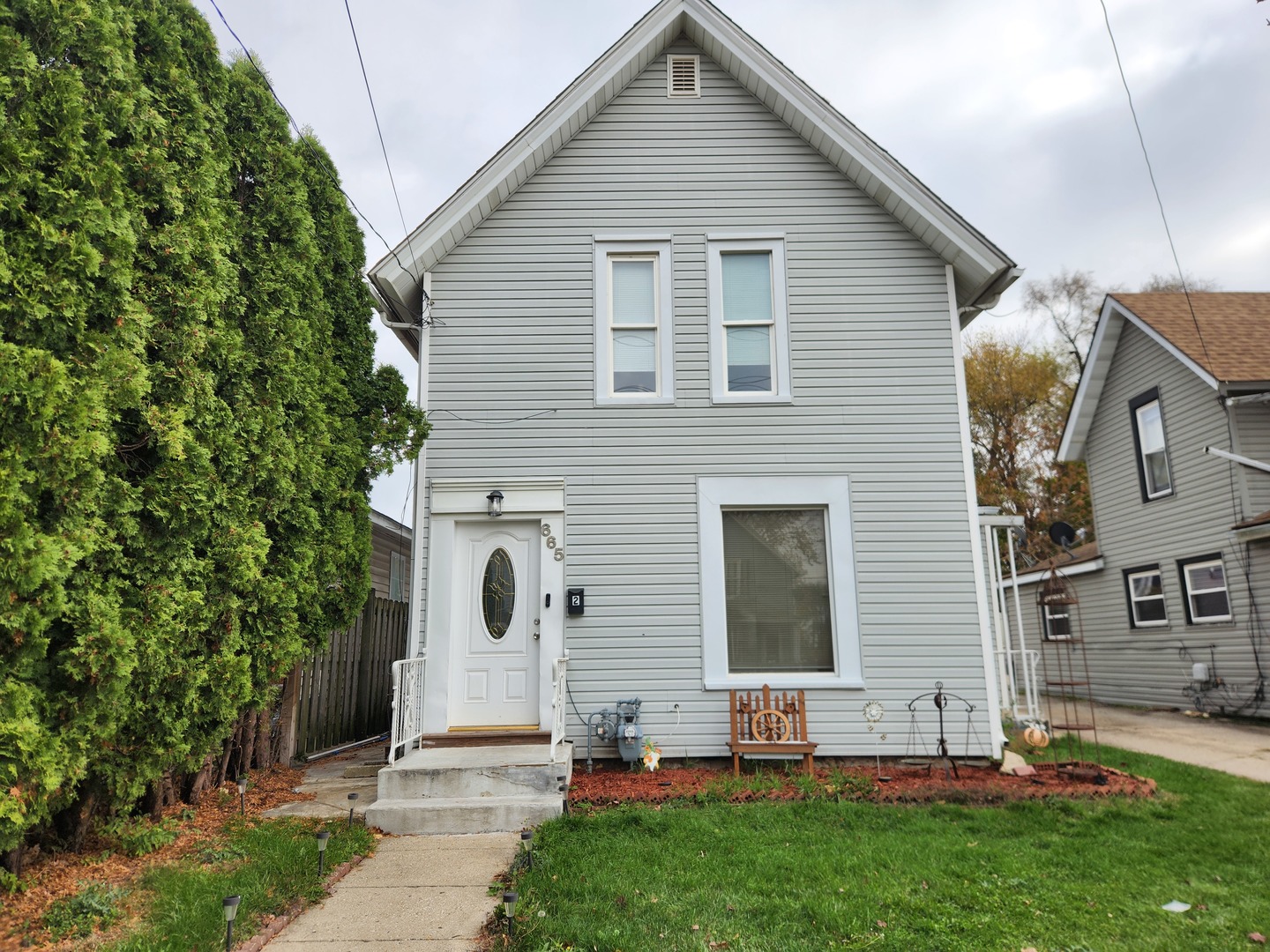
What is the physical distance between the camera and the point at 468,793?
596cm

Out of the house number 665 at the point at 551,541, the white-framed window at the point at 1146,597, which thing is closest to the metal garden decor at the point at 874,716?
the house number 665 at the point at 551,541

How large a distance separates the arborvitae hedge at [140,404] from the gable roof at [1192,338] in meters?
12.5

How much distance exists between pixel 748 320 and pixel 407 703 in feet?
16.8

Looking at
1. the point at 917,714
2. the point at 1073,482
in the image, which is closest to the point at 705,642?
the point at 917,714

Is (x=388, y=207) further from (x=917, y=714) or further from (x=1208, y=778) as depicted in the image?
(x=1208, y=778)

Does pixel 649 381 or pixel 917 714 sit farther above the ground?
pixel 649 381

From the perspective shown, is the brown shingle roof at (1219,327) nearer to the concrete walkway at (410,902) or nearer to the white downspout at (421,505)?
the white downspout at (421,505)

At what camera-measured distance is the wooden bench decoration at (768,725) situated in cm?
702

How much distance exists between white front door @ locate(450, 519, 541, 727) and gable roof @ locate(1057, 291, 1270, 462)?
10.5m

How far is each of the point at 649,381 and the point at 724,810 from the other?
168 inches

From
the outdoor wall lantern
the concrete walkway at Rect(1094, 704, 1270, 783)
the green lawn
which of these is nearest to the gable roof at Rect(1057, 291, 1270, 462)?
→ the concrete walkway at Rect(1094, 704, 1270, 783)

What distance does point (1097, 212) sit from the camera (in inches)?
833

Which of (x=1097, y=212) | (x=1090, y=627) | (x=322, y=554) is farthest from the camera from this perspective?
(x=1097, y=212)

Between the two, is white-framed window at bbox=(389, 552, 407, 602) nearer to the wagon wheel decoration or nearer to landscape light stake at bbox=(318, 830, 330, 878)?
the wagon wheel decoration
